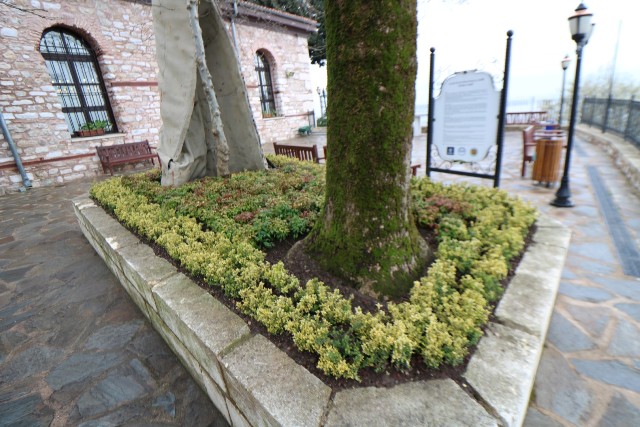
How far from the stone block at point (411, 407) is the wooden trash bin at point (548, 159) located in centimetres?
568

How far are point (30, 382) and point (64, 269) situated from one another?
1932 millimetres

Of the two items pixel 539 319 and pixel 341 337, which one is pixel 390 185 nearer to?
pixel 341 337

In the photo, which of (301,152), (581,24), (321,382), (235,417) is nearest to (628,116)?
(581,24)

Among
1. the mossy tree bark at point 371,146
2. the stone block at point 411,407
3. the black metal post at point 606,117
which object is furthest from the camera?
the black metal post at point 606,117

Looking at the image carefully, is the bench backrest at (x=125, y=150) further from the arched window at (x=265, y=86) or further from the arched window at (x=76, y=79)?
the arched window at (x=265, y=86)

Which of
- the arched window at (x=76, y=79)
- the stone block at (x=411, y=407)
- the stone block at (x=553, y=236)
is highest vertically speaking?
the arched window at (x=76, y=79)

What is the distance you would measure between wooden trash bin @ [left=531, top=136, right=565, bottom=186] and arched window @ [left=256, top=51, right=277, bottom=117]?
10957 millimetres

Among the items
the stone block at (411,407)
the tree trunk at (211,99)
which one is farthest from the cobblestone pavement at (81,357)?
the tree trunk at (211,99)

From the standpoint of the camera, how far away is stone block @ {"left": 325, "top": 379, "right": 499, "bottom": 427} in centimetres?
128

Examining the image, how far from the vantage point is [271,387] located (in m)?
1.47

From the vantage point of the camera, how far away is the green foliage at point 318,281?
5.38ft

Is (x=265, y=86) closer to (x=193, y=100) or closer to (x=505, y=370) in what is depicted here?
(x=193, y=100)

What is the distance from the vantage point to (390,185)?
7.07 ft

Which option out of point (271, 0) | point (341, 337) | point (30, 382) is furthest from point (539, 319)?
point (271, 0)
